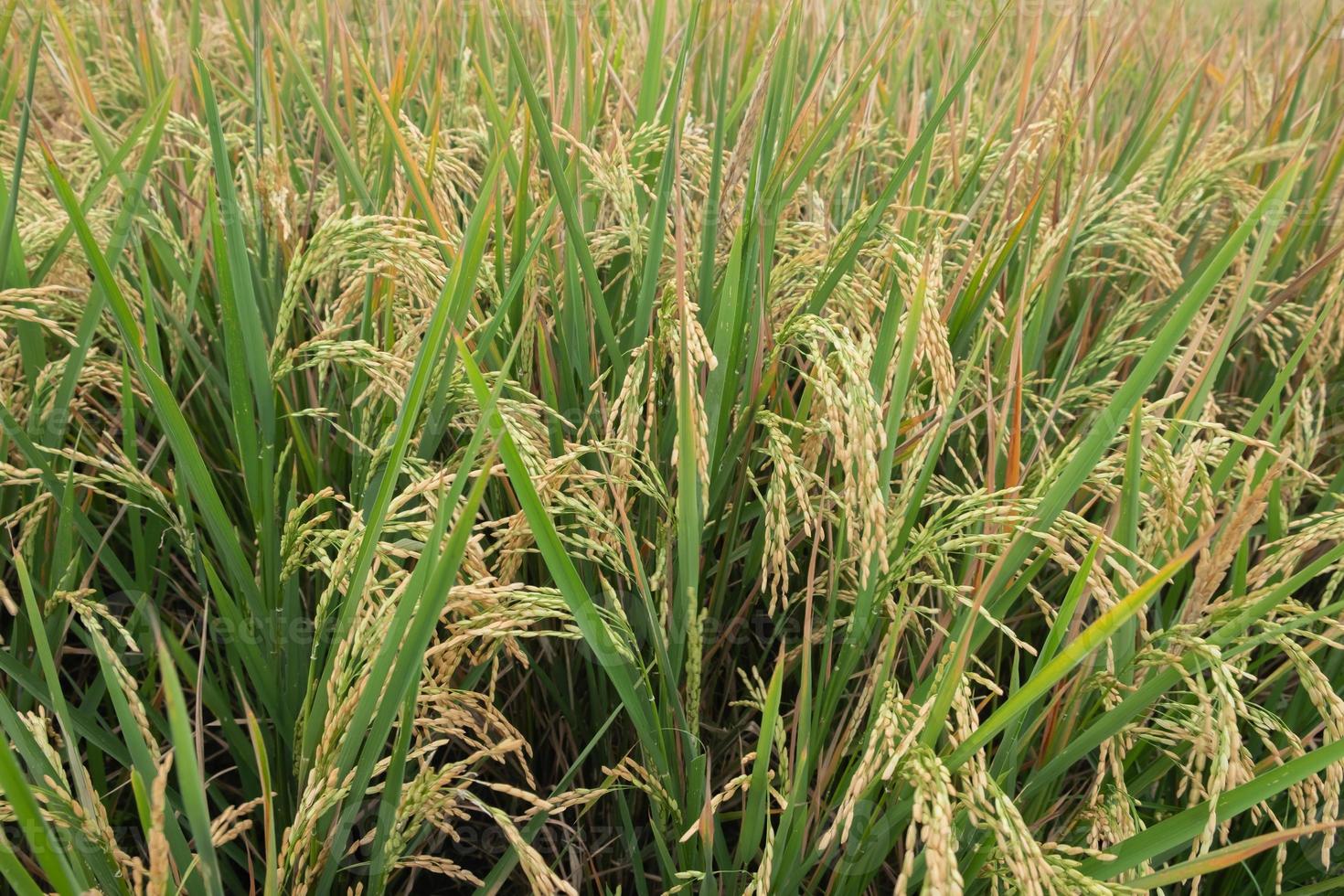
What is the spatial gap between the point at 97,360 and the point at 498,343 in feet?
1.66

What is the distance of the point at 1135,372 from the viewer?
921 millimetres

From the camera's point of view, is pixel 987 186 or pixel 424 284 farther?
pixel 987 186

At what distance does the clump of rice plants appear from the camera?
2.72 feet

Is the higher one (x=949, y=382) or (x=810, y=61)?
(x=810, y=61)

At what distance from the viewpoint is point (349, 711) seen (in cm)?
80

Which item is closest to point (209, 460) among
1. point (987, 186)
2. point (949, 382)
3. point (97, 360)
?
point (97, 360)

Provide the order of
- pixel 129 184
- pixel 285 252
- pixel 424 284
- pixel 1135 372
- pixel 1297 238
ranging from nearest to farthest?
pixel 1135 372
pixel 424 284
pixel 129 184
pixel 285 252
pixel 1297 238

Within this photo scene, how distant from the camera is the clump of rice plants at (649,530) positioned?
83 cm

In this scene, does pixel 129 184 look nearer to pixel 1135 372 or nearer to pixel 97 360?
pixel 97 360

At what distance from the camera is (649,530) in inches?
45.5

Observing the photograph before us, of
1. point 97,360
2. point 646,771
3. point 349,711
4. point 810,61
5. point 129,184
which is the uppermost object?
point 810,61

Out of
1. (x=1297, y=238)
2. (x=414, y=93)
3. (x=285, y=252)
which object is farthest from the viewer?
(x=414, y=93)

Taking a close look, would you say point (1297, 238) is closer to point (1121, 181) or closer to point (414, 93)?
point (1121, 181)

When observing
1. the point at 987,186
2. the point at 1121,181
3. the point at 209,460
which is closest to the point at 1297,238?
the point at 1121,181
